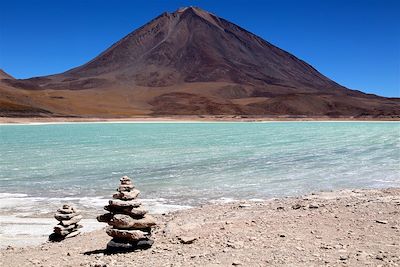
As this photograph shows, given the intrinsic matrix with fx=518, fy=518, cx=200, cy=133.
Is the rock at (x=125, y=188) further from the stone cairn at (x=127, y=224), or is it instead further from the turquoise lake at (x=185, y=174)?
the turquoise lake at (x=185, y=174)

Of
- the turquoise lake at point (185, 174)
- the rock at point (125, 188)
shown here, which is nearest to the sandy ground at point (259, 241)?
the rock at point (125, 188)

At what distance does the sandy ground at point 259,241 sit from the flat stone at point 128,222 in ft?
1.11

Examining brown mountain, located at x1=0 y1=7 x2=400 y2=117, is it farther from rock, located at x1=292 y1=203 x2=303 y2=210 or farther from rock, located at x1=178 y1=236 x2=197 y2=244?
rock, located at x1=178 y1=236 x2=197 y2=244

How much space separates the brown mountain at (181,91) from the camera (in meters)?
115

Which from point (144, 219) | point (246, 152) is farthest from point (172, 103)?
point (144, 219)

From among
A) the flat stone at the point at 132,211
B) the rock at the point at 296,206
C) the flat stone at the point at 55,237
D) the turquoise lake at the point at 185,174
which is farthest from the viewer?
the turquoise lake at the point at 185,174

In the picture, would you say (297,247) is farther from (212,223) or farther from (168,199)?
(168,199)

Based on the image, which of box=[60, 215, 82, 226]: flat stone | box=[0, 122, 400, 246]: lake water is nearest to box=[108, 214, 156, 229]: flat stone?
box=[60, 215, 82, 226]: flat stone

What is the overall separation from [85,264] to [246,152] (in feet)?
60.4

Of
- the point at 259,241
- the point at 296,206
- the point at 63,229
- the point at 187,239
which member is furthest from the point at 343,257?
the point at 63,229

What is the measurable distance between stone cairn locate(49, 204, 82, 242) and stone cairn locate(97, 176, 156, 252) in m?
1.48

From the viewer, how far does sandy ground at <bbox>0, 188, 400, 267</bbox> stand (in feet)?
20.1

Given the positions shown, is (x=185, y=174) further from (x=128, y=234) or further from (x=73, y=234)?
(x=128, y=234)

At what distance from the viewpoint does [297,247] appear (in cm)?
648
